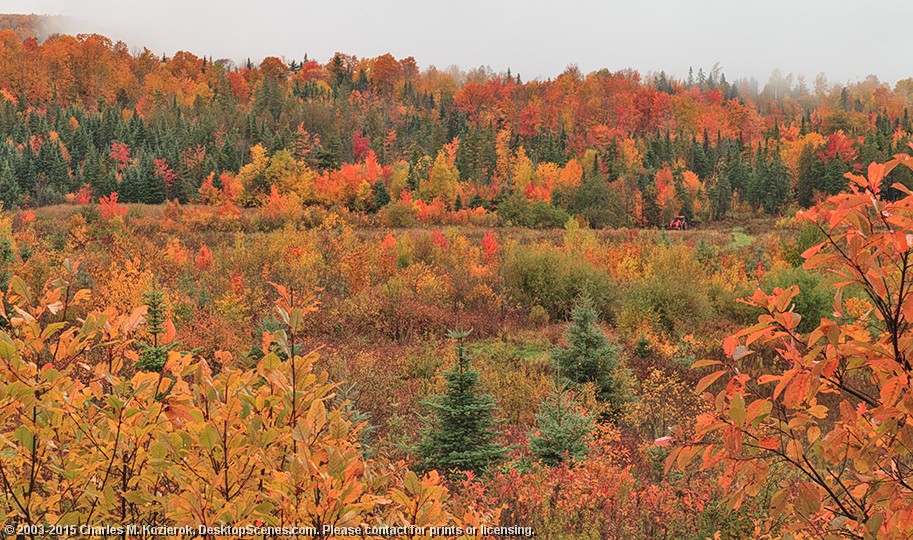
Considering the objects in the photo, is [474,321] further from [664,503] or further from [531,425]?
[664,503]

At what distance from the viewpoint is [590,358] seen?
9680mm

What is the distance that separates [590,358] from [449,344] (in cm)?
421

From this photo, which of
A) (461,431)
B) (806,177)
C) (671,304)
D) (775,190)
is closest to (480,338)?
(671,304)

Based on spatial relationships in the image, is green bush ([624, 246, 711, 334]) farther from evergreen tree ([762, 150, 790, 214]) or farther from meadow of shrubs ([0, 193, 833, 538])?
evergreen tree ([762, 150, 790, 214])

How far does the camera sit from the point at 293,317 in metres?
1.54

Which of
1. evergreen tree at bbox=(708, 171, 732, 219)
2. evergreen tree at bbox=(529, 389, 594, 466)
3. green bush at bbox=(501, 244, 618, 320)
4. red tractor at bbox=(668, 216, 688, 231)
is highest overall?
evergreen tree at bbox=(529, 389, 594, 466)

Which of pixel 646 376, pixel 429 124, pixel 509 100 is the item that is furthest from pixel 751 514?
pixel 509 100

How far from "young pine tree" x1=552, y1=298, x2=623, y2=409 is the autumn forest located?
5 centimetres

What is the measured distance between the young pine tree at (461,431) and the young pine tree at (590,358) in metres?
3.38

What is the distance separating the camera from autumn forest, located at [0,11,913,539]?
1.54 m

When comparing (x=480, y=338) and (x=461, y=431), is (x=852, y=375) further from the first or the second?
(x=480, y=338)

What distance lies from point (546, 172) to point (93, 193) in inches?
1434

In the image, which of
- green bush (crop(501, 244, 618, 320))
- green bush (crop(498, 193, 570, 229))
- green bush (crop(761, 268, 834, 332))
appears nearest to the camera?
green bush (crop(761, 268, 834, 332))

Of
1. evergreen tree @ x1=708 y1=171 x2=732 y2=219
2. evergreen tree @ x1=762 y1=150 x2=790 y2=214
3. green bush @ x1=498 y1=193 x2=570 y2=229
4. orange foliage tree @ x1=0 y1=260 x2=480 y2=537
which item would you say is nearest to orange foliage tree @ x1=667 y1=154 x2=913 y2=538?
orange foliage tree @ x1=0 y1=260 x2=480 y2=537
